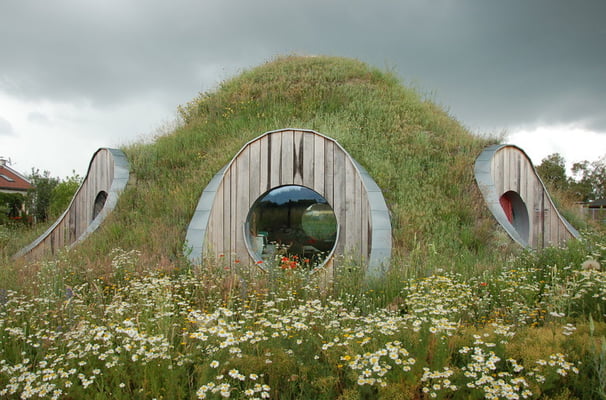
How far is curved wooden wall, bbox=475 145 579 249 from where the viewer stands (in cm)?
774

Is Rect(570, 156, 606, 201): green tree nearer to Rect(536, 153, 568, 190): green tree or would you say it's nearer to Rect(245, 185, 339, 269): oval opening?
Rect(536, 153, 568, 190): green tree

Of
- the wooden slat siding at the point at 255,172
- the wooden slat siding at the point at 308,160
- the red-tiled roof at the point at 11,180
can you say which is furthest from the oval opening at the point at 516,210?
the red-tiled roof at the point at 11,180

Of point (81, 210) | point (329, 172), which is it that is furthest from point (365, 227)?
point (81, 210)

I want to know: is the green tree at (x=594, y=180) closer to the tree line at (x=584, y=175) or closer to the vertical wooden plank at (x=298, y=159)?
the tree line at (x=584, y=175)

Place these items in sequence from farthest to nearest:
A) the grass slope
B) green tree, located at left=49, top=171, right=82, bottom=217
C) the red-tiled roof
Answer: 1. the red-tiled roof
2. green tree, located at left=49, top=171, right=82, bottom=217
3. the grass slope

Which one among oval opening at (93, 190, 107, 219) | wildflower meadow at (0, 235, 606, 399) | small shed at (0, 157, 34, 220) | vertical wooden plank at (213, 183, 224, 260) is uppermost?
small shed at (0, 157, 34, 220)

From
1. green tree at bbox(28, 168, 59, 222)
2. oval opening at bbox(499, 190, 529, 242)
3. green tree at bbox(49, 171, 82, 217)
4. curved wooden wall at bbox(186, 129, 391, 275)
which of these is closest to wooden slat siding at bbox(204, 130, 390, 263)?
curved wooden wall at bbox(186, 129, 391, 275)

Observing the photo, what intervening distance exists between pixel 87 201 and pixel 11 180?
106 ft

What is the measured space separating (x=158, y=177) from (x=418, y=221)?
18.7 feet

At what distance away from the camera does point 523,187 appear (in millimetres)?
8586

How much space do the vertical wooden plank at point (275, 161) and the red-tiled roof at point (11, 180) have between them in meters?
34.0

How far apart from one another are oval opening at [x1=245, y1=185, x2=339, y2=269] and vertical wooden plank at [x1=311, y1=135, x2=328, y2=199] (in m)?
0.12

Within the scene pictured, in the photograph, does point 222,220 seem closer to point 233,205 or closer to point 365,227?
point 233,205

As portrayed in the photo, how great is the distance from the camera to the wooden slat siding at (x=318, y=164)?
6.07 m
